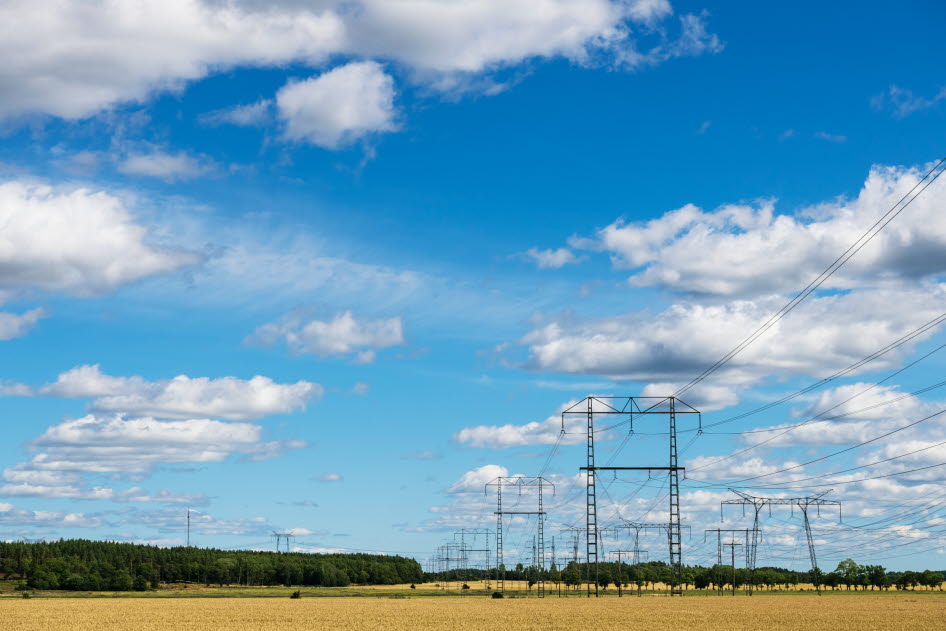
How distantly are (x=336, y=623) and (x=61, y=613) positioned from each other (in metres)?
32.1

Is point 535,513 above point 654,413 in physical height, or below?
below

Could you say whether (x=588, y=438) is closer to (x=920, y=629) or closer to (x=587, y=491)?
(x=587, y=491)

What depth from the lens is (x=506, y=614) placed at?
8488cm

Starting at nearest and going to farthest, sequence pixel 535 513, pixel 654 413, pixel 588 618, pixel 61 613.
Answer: pixel 588 618 < pixel 61 613 < pixel 654 413 < pixel 535 513

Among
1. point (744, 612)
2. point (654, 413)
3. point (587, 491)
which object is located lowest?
point (744, 612)

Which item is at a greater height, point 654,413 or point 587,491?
point 654,413

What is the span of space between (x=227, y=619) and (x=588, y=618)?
28.3 metres

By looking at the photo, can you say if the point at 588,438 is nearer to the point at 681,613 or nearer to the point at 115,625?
the point at 681,613

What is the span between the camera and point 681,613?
86250mm

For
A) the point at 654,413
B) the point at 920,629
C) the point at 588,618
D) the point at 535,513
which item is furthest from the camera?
the point at 535,513

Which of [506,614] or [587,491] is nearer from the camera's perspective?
[506,614]

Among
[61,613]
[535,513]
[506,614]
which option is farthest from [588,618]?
[535,513]

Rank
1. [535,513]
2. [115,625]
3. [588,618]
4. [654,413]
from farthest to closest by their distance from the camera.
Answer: [535,513]
[654,413]
[588,618]
[115,625]

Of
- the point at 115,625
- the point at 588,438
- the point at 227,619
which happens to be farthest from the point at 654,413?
the point at 115,625
